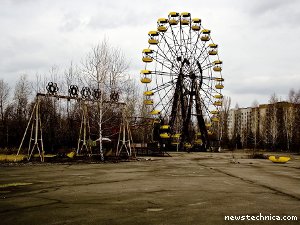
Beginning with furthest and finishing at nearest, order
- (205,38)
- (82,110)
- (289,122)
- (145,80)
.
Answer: (289,122) → (205,38) → (145,80) → (82,110)

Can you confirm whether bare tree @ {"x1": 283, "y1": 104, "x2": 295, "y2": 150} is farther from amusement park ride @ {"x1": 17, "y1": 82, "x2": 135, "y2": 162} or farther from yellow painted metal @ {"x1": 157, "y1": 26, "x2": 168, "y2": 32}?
amusement park ride @ {"x1": 17, "y1": 82, "x2": 135, "y2": 162}

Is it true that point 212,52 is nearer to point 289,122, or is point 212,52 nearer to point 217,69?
point 217,69

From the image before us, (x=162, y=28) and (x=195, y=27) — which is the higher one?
(x=195, y=27)

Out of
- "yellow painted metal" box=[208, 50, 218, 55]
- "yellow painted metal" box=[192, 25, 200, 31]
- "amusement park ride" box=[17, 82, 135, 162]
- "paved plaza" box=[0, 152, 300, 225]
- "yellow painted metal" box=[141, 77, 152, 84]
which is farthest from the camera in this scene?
"yellow painted metal" box=[208, 50, 218, 55]

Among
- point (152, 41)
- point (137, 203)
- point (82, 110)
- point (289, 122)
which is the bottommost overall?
point (137, 203)

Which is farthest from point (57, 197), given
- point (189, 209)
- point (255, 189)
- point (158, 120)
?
point (158, 120)

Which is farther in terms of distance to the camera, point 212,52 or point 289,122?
point 289,122

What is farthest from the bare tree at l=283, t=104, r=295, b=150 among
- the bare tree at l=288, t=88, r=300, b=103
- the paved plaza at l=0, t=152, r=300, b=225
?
the paved plaza at l=0, t=152, r=300, b=225

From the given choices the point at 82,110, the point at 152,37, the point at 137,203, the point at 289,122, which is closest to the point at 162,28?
the point at 152,37

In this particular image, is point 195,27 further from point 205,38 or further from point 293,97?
point 293,97

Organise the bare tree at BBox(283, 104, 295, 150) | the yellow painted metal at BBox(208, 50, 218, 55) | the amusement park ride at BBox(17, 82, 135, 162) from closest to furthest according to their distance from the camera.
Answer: the amusement park ride at BBox(17, 82, 135, 162)
the yellow painted metal at BBox(208, 50, 218, 55)
the bare tree at BBox(283, 104, 295, 150)

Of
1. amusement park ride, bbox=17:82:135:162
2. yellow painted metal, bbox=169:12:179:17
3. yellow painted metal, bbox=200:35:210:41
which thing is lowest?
amusement park ride, bbox=17:82:135:162

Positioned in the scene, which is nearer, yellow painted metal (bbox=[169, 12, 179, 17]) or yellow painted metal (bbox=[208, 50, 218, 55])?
yellow painted metal (bbox=[169, 12, 179, 17])

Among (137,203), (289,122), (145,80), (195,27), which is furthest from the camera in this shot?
(289,122)
